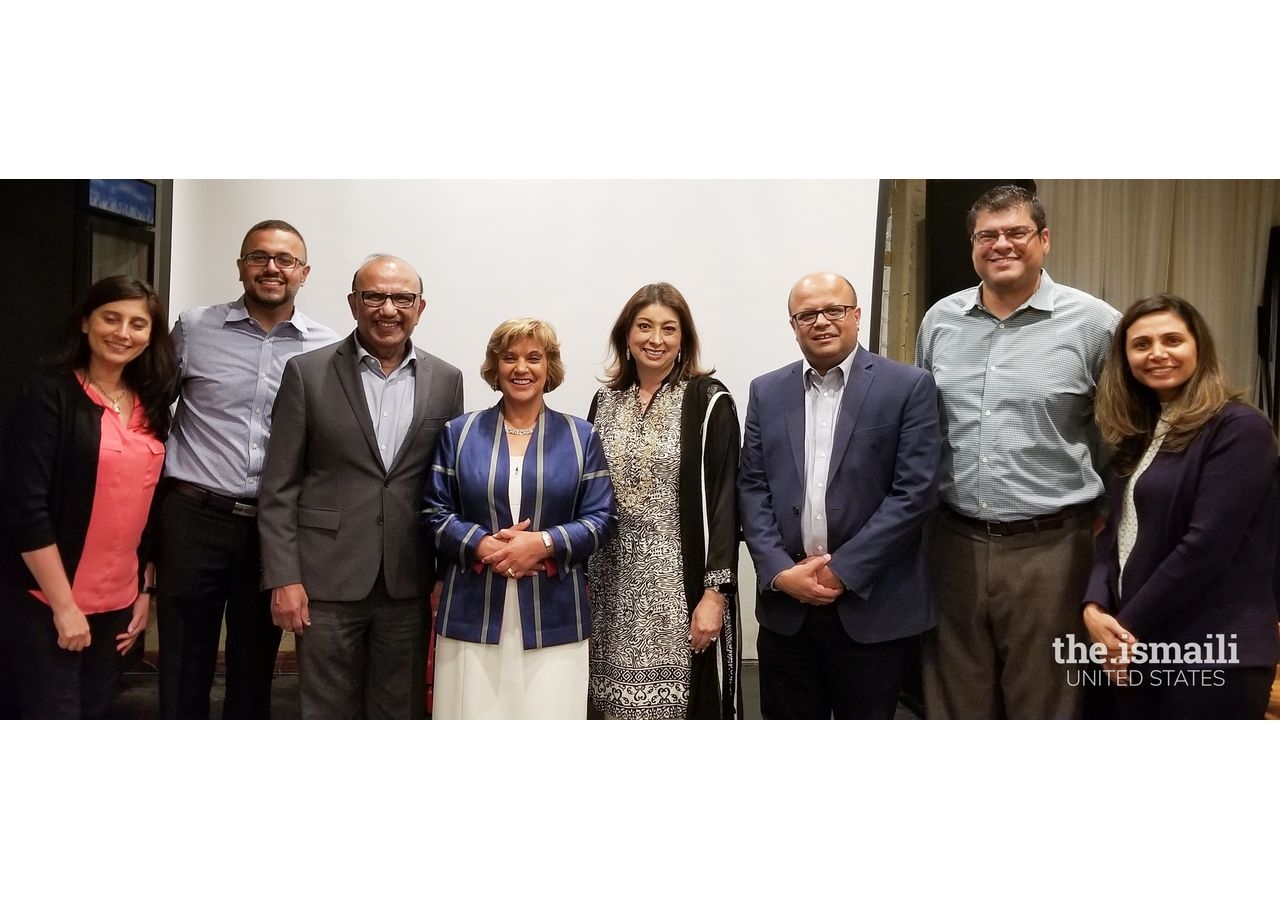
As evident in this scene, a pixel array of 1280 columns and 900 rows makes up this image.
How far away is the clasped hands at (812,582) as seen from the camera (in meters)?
2.93

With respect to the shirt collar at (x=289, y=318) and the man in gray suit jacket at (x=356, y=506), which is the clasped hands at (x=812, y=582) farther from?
the shirt collar at (x=289, y=318)

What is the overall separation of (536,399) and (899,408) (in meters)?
1.13

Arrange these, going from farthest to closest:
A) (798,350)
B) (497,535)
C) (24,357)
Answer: (798,350) < (24,357) < (497,535)

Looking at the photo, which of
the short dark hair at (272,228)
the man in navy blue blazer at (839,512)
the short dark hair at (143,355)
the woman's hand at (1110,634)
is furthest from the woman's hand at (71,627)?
the woman's hand at (1110,634)

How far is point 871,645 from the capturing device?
2.96m

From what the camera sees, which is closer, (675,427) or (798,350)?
(675,427)

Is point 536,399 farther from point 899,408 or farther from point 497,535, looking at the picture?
point 899,408

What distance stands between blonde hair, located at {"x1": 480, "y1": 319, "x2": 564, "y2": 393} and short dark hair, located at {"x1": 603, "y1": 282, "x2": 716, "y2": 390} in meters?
0.23

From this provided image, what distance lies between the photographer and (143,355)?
3115mm

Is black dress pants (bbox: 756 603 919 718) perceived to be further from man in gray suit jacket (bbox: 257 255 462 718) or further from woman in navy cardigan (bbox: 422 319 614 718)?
man in gray suit jacket (bbox: 257 255 462 718)

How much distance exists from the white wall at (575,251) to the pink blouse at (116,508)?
493 mm

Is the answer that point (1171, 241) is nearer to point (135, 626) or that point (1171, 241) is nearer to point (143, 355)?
point (143, 355)

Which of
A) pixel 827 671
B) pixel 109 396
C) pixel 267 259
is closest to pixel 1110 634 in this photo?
pixel 827 671

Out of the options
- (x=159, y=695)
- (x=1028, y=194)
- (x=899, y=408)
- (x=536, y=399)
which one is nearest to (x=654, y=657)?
(x=536, y=399)
